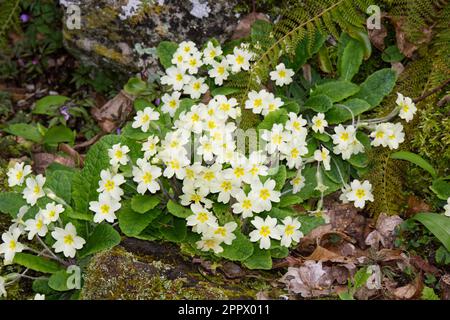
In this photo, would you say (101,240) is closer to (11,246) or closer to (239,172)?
(11,246)

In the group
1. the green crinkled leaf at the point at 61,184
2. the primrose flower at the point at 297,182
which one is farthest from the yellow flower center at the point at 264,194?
the green crinkled leaf at the point at 61,184

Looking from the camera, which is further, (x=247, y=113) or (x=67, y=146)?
(x=67, y=146)

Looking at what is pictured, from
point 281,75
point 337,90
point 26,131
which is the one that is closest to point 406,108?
point 337,90

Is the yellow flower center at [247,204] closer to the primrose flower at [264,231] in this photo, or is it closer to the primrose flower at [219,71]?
the primrose flower at [264,231]
